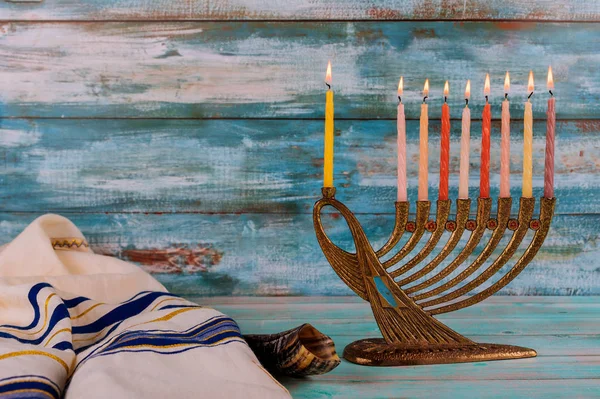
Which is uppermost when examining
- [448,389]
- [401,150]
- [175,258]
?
[401,150]

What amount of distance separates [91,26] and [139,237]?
0.39 metres

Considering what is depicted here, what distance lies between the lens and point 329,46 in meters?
1.07

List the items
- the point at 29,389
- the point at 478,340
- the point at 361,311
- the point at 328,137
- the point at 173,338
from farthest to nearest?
the point at 361,311 → the point at 478,340 → the point at 328,137 → the point at 173,338 → the point at 29,389

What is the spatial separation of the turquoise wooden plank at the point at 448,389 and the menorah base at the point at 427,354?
55 millimetres

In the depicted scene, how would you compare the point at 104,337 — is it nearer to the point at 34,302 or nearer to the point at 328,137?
the point at 34,302

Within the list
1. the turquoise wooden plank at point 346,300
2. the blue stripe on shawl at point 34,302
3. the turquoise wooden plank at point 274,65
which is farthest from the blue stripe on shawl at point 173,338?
the turquoise wooden plank at point 274,65

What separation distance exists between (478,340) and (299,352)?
0.32m

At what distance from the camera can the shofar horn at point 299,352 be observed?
0.62 meters

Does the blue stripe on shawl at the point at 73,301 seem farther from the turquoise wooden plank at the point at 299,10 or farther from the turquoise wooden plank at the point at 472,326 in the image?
the turquoise wooden plank at the point at 299,10

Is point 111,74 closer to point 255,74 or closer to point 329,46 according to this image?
point 255,74

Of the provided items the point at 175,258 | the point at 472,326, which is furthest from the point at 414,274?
the point at 175,258

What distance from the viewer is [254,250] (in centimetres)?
110

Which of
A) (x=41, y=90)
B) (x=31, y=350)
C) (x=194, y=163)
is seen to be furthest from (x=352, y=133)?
(x=31, y=350)

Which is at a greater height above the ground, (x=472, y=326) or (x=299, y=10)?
(x=299, y=10)
